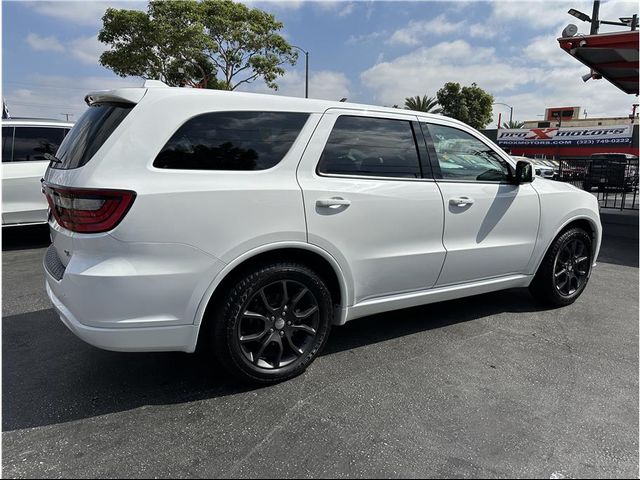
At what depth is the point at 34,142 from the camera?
6.51m

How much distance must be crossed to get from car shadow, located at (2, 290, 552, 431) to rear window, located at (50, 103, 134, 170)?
4.46ft

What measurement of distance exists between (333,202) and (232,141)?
2.36ft

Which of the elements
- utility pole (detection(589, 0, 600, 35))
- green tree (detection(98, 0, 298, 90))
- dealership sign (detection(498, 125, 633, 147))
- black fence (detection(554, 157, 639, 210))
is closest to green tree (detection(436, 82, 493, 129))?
dealership sign (detection(498, 125, 633, 147))

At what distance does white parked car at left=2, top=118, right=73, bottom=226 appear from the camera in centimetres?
626

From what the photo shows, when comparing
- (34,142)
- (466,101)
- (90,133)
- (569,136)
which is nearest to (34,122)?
(34,142)

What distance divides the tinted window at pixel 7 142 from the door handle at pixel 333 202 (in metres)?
5.74

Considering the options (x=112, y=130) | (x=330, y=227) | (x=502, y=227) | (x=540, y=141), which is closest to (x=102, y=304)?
(x=112, y=130)

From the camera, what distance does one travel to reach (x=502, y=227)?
370 centimetres

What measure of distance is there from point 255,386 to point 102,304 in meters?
1.06

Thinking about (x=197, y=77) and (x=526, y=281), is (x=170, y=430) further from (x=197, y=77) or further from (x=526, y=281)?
(x=197, y=77)

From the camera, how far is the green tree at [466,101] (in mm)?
47938

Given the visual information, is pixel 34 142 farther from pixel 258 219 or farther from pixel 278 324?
pixel 278 324

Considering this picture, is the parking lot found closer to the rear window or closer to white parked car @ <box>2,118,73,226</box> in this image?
the rear window

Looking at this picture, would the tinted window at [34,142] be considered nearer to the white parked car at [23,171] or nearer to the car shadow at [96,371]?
the white parked car at [23,171]
